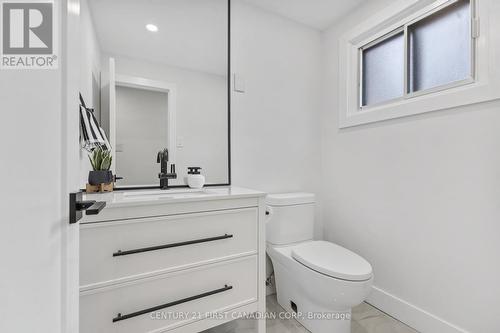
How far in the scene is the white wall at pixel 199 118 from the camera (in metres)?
1.56

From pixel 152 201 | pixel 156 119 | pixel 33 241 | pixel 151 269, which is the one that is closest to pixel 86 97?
pixel 156 119

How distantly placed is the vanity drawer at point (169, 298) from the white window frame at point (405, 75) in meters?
1.36

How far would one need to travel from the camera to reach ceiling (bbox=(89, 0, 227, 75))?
4.55 feet

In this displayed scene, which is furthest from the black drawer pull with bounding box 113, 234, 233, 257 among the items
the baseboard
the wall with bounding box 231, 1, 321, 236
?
the baseboard

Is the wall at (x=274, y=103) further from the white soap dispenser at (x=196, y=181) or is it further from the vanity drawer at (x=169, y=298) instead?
the vanity drawer at (x=169, y=298)

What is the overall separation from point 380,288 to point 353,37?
1.92 meters

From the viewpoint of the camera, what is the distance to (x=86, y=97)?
1191 mm

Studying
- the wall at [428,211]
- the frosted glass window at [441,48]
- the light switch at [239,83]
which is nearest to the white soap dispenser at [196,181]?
the light switch at [239,83]

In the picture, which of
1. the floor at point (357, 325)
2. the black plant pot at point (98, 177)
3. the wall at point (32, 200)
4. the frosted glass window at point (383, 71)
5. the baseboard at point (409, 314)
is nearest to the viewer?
the wall at point (32, 200)

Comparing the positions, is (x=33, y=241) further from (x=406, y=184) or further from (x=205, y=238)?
(x=406, y=184)

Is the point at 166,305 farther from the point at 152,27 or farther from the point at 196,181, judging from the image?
the point at 152,27

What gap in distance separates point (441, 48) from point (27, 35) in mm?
1975

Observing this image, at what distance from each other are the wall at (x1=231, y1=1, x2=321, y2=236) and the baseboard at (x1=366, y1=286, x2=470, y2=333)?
938 millimetres

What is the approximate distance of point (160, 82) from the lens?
1.52 metres
